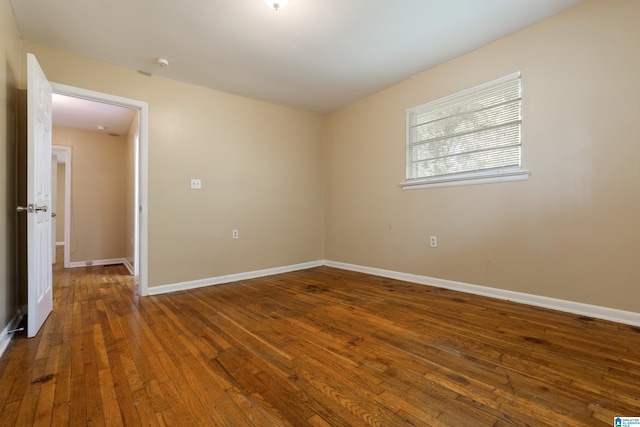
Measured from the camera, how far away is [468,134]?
2.91 metres

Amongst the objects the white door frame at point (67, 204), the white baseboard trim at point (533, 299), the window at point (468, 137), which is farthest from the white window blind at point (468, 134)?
the white door frame at point (67, 204)

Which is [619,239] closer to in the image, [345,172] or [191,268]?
[345,172]

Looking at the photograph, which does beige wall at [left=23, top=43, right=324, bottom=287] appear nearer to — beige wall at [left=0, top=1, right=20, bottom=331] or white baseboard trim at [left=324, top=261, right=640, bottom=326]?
beige wall at [left=0, top=1, right=20, bottom=331]

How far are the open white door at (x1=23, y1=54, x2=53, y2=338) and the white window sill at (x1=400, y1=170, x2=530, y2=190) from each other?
3345mm

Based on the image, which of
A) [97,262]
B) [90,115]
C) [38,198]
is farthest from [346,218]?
[97,262]

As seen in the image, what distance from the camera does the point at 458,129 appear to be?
2.99m

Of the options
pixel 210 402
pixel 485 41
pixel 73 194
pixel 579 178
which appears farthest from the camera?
pixel 73 194

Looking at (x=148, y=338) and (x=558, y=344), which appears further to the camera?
(x=148, y=338)

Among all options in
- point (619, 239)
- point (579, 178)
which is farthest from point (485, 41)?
point (619, 239)

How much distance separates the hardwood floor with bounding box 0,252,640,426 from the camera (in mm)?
1158

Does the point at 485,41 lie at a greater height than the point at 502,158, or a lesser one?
greater

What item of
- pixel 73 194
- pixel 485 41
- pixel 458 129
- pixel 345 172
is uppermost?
pixel 485 41

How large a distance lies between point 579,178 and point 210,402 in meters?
Answer: 2.92

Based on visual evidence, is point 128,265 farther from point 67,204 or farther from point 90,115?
point 90,115
